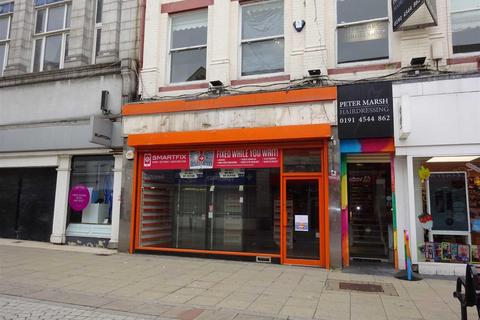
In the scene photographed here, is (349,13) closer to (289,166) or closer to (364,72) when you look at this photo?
(364,72)

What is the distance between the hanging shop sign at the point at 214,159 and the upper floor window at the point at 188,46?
2.27 metres

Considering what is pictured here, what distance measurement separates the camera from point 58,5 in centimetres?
1443

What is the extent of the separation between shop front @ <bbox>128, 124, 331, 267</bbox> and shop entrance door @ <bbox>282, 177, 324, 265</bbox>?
0.02 m

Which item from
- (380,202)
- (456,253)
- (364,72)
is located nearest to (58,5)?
(364,72)

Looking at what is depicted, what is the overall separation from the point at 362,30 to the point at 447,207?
4695 mm

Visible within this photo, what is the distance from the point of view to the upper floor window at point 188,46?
11766 millimetres

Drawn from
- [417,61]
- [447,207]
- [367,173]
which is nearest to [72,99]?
[367,173]

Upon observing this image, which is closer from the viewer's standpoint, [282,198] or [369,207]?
[282,198]

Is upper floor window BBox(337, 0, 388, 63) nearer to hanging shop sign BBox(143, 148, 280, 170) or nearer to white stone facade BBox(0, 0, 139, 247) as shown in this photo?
hanging shop sign BBox(143, 148, 280, 170)

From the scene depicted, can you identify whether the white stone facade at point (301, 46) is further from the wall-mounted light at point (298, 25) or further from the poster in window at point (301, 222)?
the poster in window at point (301, 222)

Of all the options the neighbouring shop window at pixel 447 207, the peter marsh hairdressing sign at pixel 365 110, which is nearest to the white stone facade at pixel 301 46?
the peter marsh hairdressing sign at pixel 365 110

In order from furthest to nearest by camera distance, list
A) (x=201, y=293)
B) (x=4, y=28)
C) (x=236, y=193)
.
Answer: (x=4, y=28)
(x=236, y=193)
(x=201, y=293)

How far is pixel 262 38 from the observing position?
11.1 metres

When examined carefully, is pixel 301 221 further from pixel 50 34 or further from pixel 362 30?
pixel 50 34
